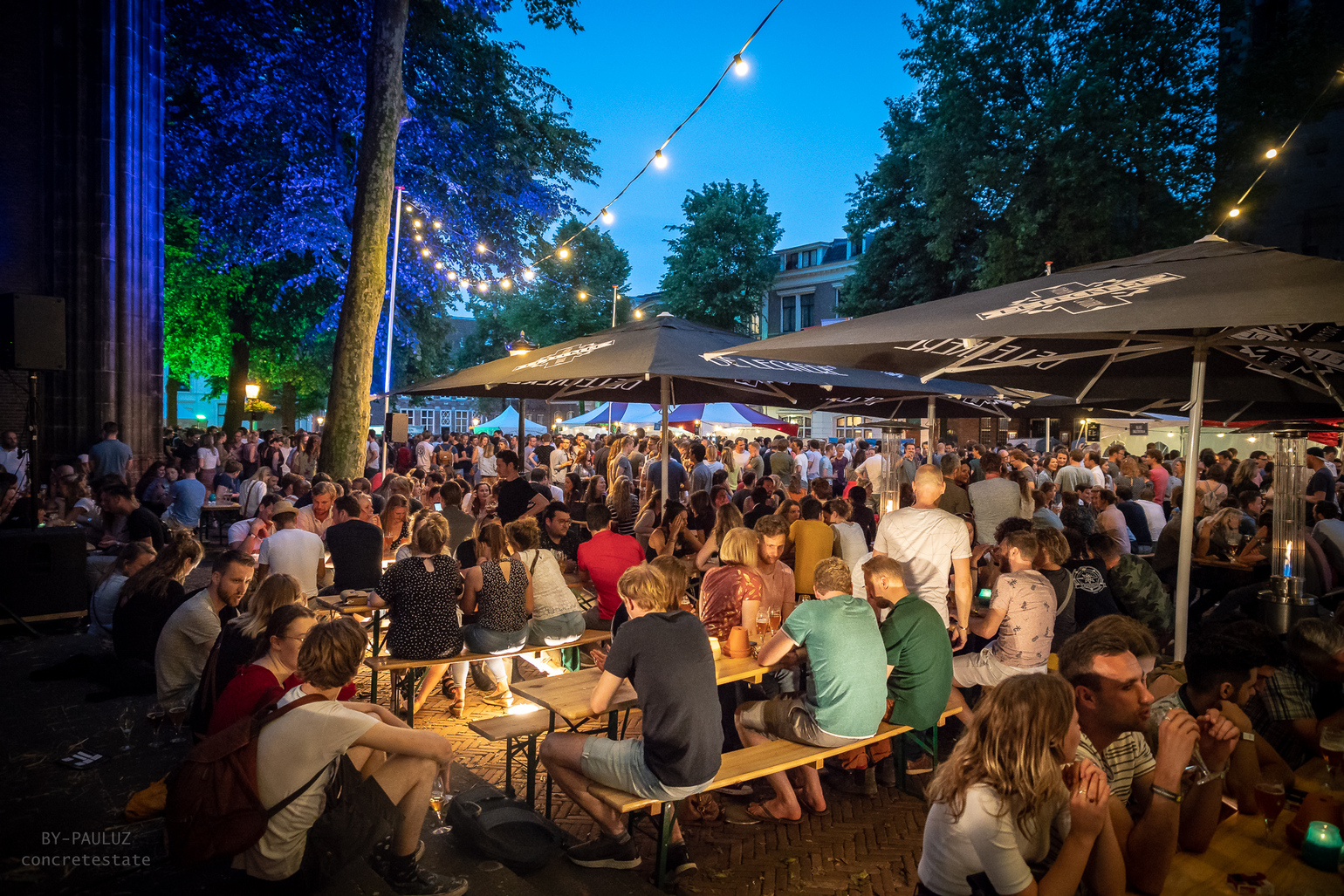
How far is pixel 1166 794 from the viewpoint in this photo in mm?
2154

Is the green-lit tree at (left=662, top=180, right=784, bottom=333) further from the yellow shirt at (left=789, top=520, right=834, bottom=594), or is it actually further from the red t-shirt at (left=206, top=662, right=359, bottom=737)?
the red t-shirt at (left=206, top=662, right=359, bottom=737)

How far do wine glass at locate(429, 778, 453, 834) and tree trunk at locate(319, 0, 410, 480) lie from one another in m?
7.57

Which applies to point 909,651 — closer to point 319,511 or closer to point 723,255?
point 319,511

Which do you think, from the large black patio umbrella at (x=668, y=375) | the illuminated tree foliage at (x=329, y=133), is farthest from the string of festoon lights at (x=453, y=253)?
the large black patio umbrella at (x=668, y=375)

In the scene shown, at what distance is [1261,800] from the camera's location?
94.8 inches

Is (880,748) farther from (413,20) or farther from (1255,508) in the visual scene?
(413,20)

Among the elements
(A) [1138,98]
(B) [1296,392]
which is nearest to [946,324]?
(B) [1296,392]

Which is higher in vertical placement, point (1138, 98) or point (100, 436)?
point (1138, 98)

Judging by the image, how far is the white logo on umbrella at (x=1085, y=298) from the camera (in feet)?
11.0

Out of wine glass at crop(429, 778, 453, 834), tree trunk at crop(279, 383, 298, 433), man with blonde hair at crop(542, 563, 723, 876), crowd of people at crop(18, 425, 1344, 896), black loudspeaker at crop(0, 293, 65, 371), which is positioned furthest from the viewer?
tree trunk at crop(279, 383, 298, 433)

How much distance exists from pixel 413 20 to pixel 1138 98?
17815 mm

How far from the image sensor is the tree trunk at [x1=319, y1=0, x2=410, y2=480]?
10781 mm

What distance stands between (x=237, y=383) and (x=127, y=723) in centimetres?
2070

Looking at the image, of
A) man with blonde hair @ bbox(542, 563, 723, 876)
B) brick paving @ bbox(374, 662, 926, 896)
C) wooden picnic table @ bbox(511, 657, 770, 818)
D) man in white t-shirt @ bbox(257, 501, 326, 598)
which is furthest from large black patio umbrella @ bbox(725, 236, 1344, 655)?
man in white t-shirt @ bbox(257, 501, 326, 598)
